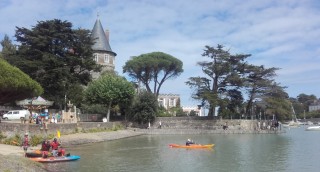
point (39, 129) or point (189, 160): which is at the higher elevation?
point (39, 129)

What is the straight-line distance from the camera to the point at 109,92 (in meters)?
59.6

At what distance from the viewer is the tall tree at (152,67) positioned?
82000 mm

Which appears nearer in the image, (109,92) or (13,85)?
(13,85)

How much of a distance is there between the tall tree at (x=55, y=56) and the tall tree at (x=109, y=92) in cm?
269

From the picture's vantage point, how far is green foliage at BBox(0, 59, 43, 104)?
85.3ft

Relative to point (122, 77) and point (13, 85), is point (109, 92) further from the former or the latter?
point (13, 85)

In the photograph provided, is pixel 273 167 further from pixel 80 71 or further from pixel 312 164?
pixel 80 71

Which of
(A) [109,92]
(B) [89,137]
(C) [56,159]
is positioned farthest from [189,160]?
(A) [109,92]

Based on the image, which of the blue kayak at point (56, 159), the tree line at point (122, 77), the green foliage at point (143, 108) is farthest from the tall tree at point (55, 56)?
the blue kayak at point (56, 159)

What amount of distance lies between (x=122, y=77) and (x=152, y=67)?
47.0ft

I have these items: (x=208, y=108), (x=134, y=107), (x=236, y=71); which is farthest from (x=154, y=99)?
(x=236, y=71)

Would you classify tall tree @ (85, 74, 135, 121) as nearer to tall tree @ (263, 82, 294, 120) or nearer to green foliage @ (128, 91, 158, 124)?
green foliage @ (128, 91, 158, 124)

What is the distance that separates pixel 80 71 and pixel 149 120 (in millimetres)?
15149

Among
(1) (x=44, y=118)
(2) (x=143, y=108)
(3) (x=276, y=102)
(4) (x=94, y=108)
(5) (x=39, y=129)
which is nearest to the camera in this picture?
(5) (x=39, y=129)
